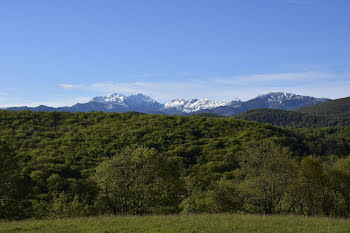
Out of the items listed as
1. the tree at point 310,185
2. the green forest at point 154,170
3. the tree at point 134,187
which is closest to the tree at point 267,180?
the green forest at point 154,170

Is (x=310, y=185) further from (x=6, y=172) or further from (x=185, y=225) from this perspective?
(x=6, y=172)

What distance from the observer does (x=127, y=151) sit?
4028cm

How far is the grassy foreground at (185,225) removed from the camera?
20.2 meters

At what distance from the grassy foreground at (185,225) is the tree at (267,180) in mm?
12797

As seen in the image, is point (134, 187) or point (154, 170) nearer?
point (134, 187)

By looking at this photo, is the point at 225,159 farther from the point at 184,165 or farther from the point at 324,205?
the point at 324,205

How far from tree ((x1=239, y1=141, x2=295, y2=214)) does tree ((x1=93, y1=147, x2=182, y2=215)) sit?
970cm

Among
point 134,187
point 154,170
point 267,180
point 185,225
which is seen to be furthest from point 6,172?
point 267,180

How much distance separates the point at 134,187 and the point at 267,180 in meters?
15.9

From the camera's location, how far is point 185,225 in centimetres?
2159

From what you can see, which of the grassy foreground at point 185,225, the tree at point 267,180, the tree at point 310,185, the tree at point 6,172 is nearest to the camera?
the grassy foreground at point 185,225

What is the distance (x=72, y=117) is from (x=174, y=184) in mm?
89490

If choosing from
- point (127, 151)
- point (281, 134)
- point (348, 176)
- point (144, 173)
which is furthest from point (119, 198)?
point (281, 134)

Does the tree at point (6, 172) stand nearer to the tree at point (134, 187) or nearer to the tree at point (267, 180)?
the tree at point (134, 187)
